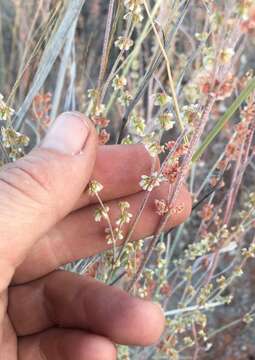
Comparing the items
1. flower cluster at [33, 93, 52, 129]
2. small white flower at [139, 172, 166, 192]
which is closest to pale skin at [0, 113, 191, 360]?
small white flower at [139, 172, 166, 192]

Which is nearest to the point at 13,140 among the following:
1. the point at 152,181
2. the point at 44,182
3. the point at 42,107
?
the point at 44,182

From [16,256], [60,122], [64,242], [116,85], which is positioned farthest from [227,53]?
[64,242]

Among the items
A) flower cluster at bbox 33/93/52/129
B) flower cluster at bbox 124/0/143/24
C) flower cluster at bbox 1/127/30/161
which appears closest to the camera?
flower cluster at bbox 124/0/143/24

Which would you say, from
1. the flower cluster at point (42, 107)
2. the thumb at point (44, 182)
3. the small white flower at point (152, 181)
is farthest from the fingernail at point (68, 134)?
the flower cluster at point (42, 107)

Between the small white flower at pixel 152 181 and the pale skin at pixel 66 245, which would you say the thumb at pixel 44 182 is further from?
the small white flower at pixel 152 181

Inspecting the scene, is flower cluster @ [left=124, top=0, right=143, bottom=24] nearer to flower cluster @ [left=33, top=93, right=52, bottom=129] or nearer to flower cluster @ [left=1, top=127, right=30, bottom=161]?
flower cluster @ [left=1, top=127, right=30, bottom=161]

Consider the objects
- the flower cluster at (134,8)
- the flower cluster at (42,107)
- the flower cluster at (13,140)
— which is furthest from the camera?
the flower cluster at (42,107)

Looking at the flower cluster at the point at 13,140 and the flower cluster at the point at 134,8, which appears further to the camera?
the flower cluster at the point at 13,140
